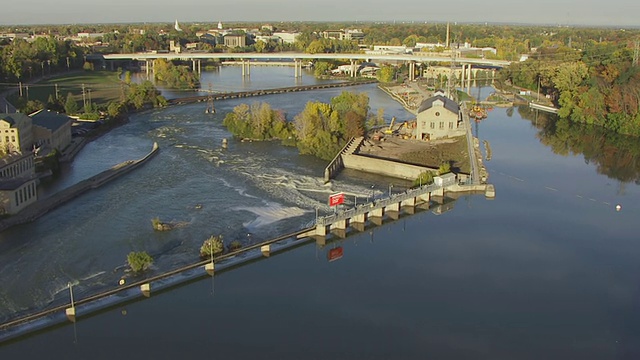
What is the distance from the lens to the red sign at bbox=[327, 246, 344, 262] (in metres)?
8.52

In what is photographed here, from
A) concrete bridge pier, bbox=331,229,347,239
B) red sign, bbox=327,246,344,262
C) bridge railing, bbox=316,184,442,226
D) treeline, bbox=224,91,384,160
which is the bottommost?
red sign, bbox=327,246,344,262

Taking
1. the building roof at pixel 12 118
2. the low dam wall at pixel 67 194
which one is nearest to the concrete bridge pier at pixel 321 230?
the low dam wall at pixel 67 194

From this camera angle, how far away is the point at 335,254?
8.64 m

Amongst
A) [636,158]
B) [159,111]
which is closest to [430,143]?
[636,158]

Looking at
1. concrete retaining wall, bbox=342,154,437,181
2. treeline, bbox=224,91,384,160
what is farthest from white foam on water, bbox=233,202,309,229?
treeline, bbox=224,91,384,160

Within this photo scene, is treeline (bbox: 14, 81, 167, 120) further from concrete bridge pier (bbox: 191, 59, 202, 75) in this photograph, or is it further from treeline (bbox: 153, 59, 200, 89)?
concrete bridge pier (bbox: 191, 59, 202, 75)

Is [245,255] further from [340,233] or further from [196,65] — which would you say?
[196,65]

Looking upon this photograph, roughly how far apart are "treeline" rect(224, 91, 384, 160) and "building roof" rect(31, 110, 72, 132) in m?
3.99

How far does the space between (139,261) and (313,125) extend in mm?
7321

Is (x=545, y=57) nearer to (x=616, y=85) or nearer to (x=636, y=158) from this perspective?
(x=616, y=85)

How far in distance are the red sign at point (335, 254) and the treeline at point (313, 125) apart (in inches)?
190

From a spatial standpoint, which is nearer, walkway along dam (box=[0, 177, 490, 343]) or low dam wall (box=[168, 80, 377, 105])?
walkway along dam (box=[0, 177, 490, 343])

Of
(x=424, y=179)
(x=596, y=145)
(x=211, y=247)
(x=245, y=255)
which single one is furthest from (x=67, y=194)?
(x=596, y=145)

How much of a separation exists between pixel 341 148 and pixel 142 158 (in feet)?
14.0
